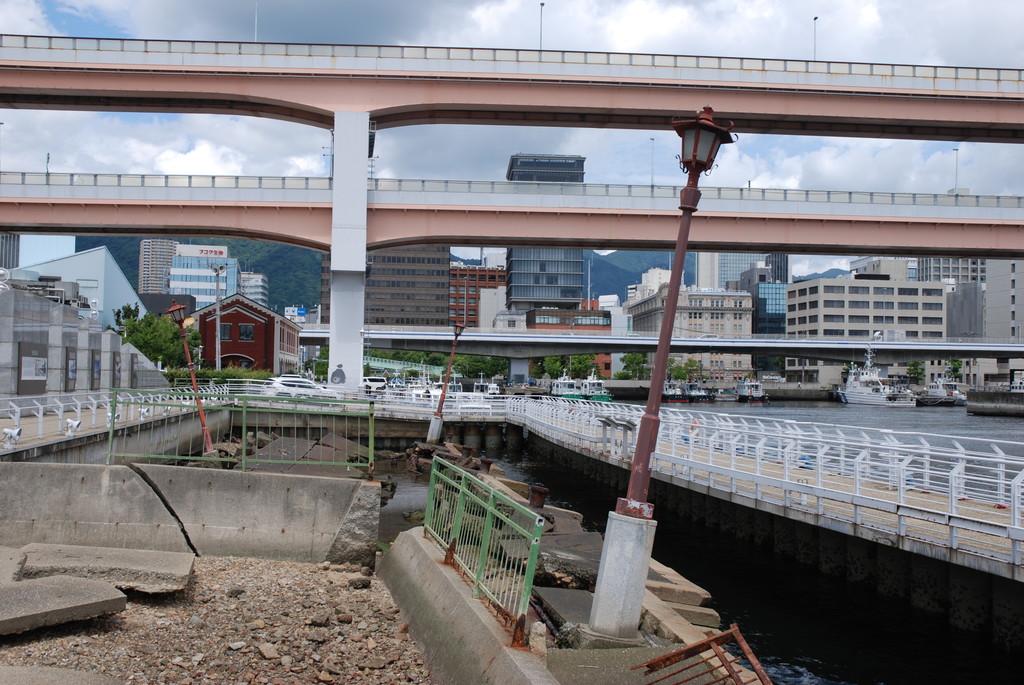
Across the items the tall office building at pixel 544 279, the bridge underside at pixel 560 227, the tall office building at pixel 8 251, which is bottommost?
the bridge underside at pixel 560 227

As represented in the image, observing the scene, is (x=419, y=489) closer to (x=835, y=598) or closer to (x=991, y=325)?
(x=835, y=598)

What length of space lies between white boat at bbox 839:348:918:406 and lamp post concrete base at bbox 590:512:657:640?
9843 centimetres

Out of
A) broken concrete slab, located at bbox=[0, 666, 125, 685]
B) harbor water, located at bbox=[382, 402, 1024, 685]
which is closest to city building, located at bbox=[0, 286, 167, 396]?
harbor water, located at bbox=[382, 402, 1024, 685]

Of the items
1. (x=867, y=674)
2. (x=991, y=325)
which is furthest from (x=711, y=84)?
(x=991, y=325)

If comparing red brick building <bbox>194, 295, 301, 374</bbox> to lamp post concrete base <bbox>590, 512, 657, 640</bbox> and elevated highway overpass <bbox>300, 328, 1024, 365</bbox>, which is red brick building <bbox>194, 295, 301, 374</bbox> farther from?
lamp post concrete base <bbox>590, 512, 657, 640</bbox>

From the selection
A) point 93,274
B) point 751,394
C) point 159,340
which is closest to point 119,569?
point 159,340

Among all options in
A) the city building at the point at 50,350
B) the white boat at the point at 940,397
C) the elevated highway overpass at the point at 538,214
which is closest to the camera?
the city building at the point at 50,350

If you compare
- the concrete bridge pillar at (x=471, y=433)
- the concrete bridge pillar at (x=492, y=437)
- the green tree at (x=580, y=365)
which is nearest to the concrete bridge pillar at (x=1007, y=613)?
the concrete bridge pillar at (x=492, y=437)

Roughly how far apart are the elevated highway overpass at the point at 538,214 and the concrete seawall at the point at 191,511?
26.5 meters

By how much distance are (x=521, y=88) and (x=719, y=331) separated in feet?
506

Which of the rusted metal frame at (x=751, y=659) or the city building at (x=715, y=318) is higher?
the city building at (x=715, y=318)

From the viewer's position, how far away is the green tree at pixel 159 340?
65.7 m

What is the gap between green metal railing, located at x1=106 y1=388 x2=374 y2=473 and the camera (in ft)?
41.1

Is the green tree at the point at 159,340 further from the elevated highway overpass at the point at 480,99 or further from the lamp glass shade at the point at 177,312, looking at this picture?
the lamp glass shade at the point at 177,312
